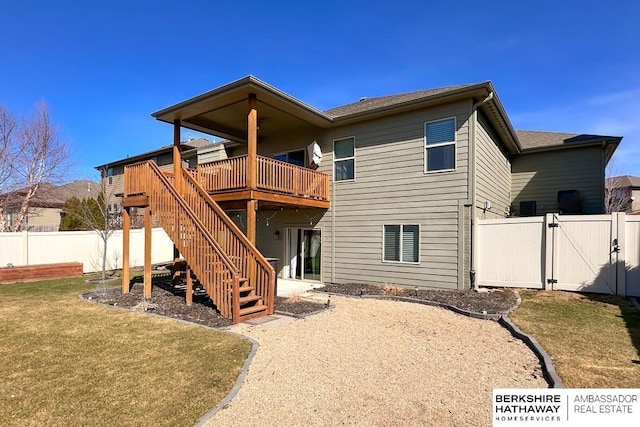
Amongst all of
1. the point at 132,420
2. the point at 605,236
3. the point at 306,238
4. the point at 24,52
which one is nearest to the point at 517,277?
the point at 605,236

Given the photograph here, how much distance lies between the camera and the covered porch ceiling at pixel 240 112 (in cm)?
892

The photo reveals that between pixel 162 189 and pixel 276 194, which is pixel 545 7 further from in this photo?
pixel 162 189

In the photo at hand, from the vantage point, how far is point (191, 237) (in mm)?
8023

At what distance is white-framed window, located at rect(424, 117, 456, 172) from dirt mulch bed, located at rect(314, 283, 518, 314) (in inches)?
137

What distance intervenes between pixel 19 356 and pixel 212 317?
3.04 metres

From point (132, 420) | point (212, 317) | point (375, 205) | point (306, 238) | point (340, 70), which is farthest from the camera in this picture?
point (340, 70)

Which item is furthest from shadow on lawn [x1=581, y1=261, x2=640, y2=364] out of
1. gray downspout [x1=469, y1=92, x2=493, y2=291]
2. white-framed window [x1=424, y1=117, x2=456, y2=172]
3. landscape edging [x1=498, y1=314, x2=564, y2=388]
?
white-framed window [x1=424, y1=117, x2=456, y2=172]

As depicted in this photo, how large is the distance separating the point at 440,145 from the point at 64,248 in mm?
15553

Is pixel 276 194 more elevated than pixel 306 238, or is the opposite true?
pixel 276 194

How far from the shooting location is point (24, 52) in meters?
13.3

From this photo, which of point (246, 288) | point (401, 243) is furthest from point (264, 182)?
point (401, 243)

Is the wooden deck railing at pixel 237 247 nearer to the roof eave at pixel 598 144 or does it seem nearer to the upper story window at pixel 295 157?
the upper story window at pixel 295 157

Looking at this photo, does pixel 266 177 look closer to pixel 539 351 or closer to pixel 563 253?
pixel 539 351

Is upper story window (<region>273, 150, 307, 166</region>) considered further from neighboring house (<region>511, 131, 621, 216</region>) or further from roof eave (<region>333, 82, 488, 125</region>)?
neighboring house (<region>511, 131, 621, 216</region>)
